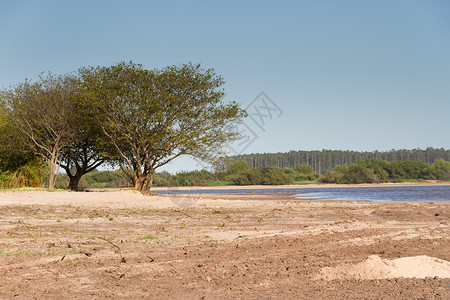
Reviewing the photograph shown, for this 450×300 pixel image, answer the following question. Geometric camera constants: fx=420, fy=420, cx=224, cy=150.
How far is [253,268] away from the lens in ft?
23.6

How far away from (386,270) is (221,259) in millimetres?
2916

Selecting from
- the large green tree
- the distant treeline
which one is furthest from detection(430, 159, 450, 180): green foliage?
the large green tree

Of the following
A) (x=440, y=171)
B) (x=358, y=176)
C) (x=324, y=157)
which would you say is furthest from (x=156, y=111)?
(x=324, y=157)

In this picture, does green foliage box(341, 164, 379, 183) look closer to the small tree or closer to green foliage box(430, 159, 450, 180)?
green foliage box(430, 159, 450, 180)

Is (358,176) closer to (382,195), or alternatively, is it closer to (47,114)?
(382,195)

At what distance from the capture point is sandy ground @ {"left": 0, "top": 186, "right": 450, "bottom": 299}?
600cm

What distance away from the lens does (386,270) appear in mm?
6797

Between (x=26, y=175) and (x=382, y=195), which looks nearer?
(x=26, y=175)

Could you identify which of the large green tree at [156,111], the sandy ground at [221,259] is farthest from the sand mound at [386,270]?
the large green tree at [156,111]

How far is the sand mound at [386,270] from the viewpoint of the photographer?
21.9 ft

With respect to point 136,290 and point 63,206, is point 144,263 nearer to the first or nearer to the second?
point 136,290

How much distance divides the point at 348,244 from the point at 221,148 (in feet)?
70.5

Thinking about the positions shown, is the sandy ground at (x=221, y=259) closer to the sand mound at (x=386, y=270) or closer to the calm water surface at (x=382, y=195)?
the sand mound at (x=386, y=270)

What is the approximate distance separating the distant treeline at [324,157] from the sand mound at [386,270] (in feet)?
547
